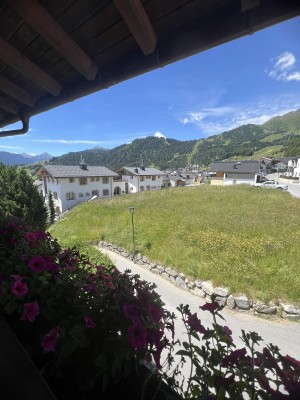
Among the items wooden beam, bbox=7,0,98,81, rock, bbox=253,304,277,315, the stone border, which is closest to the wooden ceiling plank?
wooden beam, bbox=7,0,98,81

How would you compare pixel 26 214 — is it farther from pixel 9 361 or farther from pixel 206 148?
pixel 206 148

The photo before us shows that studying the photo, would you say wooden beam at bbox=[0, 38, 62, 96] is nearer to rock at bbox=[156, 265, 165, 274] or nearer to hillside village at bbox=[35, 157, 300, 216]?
rock at bbox=[156, 265, 165, 274]

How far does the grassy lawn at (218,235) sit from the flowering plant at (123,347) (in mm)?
7617

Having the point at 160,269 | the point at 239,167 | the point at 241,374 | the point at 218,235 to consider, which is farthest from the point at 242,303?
the point at 239,167

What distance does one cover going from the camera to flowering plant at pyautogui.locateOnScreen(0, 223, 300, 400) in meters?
0.79

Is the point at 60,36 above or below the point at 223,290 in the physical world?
above

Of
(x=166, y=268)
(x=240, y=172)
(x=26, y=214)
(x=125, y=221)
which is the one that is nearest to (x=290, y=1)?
(x=166, y=268)

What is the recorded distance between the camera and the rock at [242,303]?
7062mm

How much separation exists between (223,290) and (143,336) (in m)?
7.76

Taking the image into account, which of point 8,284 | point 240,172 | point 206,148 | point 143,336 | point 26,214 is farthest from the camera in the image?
point 206,148

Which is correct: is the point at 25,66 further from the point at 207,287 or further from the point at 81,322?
the point at 207,287

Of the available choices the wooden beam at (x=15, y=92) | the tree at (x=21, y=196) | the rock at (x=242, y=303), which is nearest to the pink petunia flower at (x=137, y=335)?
the wooden beam at (x=15, y=92)

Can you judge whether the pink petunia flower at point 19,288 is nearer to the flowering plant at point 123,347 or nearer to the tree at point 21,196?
the flowering plant at point 123,347

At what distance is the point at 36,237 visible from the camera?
2.17m
